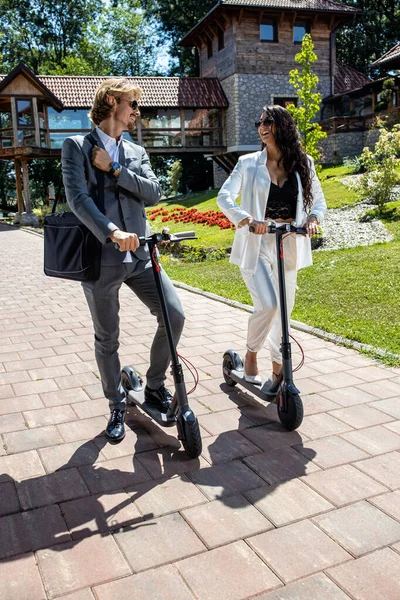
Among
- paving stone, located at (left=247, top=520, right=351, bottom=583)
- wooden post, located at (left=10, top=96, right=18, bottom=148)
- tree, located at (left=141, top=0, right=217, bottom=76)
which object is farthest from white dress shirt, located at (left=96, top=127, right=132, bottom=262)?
tree, located at (left=141, top=0, right=217, bottom=76)

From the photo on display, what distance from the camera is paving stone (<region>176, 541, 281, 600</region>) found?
2.31m

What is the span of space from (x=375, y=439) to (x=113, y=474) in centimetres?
153

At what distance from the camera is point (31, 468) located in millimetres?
3396

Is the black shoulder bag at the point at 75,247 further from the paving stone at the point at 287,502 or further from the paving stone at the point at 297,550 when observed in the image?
the paving stone at the point at 297,550

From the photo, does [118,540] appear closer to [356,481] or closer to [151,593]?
[151,593]

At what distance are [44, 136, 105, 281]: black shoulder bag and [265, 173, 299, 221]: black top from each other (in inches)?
49.3

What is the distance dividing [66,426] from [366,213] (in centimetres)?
1124

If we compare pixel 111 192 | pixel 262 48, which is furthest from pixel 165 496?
pixel 262 48

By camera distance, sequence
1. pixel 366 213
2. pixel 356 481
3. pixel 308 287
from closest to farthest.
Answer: pixel 356 481
pixel 308 287
pixel 366 213

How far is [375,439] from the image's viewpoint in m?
3.64

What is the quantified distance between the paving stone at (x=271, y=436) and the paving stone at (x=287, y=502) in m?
0.47

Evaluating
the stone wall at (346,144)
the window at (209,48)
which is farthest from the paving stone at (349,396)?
the window at (209,48)

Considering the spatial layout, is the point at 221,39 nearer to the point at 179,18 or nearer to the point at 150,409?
the point at 179,18

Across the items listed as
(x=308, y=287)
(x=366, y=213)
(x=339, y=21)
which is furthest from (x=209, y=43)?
(x=308, y=287)
